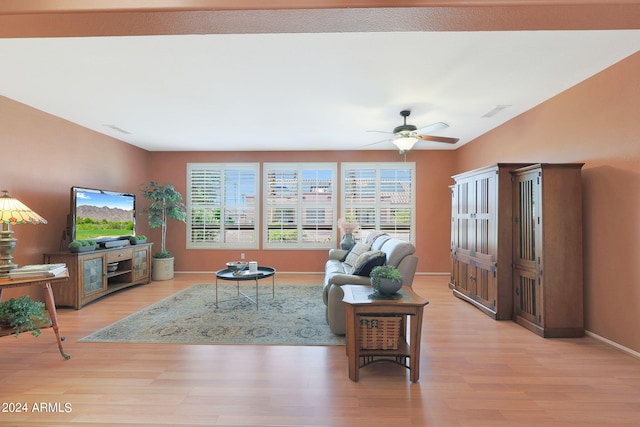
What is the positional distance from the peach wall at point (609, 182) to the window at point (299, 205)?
395 centimetres

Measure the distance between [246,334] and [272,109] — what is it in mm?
2786

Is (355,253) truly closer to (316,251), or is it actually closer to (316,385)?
(316,251)

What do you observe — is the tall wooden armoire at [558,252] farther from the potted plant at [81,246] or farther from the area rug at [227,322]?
the potted plant at [81,246]

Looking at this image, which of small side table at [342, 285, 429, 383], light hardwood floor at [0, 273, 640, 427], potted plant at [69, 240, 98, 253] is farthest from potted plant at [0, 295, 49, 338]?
small side table at [342, 285, 429, 383]

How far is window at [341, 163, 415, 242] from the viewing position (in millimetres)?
6461

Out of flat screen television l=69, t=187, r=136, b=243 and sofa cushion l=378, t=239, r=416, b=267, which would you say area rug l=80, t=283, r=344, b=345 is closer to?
sofa cushion l=378, t=239, r=416, b=267

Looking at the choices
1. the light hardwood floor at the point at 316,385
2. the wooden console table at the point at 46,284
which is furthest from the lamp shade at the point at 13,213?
the light hardwood floor at the point at 316,385

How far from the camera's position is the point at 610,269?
298 cm

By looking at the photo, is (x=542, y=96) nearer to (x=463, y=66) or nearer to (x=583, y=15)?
(x=463, y=66)

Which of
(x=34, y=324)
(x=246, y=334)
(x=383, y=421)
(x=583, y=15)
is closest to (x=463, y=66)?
(x=583, y=15)

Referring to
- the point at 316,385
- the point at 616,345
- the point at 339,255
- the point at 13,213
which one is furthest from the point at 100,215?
the point at 616,345

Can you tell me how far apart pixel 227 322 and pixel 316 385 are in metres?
1.66

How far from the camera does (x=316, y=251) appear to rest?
6.50 m

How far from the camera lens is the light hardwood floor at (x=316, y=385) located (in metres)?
1.91
